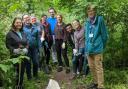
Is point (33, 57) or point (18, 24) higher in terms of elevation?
point (18, 24)

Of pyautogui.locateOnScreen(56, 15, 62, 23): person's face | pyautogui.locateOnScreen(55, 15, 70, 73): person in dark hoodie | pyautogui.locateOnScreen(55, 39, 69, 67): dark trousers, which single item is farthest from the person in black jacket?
pyautogui.locateOnScreen(55, 39, 69, 67): dark trousers

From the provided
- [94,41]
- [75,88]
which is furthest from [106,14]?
[75,88]

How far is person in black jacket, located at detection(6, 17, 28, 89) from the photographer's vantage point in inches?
317

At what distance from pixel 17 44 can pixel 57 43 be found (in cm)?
264

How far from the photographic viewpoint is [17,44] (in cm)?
819

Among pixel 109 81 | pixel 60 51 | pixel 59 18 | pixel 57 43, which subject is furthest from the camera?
pixel 60 51

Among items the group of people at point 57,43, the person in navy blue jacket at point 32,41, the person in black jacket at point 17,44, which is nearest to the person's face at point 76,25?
the group of people at point 57,43

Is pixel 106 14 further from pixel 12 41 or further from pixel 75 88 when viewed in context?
pixel 12 41

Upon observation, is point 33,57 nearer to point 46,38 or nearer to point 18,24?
point 46,38

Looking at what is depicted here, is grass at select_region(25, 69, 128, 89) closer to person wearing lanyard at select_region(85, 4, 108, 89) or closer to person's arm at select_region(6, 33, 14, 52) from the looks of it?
person wearing lanyard at select_region(85, 4, 108, 89)

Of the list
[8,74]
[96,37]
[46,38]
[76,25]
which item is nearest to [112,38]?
[76,25]

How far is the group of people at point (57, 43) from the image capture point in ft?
27.0

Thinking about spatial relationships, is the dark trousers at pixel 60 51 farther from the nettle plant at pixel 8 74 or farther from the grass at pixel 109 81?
the nettle plant at pixel 8 74

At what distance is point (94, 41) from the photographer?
8250 mm
